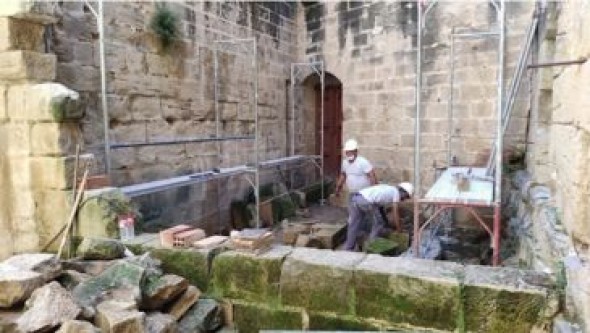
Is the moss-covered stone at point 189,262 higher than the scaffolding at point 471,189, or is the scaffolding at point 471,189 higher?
the scaffolding at point 471,189

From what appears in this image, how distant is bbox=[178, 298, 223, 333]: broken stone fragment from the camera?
2.48 meters

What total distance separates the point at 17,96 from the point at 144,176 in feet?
5.93

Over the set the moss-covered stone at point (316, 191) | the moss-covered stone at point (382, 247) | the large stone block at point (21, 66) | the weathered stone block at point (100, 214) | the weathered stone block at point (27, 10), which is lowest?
the moss-covered stone at point (382, 247)

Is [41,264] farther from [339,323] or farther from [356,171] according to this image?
[356,171]

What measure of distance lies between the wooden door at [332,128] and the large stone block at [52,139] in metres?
5.94

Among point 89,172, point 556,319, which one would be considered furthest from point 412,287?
point 89,172

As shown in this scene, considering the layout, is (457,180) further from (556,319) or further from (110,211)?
(110,211)

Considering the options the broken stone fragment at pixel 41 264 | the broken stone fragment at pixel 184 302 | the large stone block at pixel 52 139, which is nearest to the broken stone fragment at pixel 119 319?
the broken stone fragment at pixel 184 302

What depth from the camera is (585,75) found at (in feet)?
6.82

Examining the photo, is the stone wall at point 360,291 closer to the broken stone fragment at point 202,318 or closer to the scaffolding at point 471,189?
the broken stone fragment at point 202,318

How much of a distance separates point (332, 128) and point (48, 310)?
7.06m

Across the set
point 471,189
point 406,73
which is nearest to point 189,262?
point 471,189

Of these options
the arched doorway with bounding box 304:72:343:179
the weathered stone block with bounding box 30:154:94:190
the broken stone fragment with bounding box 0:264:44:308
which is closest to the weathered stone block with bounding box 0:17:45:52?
the weathered stone block with bounding box 30:154:94:190

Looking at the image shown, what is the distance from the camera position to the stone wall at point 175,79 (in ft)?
13.8
